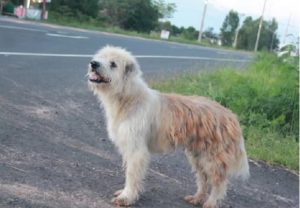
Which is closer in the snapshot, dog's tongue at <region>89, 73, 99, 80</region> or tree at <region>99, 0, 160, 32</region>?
dog's tongue at <region>89, 73, 99, 80</region>

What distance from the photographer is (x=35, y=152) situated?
6355 millimetres

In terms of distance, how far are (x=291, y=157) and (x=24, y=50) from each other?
851cm

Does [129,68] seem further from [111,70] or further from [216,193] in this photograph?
[216,193]

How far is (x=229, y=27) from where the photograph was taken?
99125 millimetres

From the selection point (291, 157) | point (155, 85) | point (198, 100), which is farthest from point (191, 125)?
point (155, 85)

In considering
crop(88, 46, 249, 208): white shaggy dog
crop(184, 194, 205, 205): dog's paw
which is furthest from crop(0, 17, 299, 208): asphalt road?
crop(88, 46, 249, 208): white shaggy dog

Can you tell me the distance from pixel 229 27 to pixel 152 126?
9547 centimetres

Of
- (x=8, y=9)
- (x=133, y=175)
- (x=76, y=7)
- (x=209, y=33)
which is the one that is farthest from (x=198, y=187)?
(x=209, y=33)

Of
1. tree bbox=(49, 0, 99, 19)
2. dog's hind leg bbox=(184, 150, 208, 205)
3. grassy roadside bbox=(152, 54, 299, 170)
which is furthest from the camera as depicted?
tree bbox=(49, 0, 99, 19)

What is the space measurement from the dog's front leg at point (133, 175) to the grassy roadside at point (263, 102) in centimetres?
337

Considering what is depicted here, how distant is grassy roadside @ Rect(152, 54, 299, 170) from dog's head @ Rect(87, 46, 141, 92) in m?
3.63

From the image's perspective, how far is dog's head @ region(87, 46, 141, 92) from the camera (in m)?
5.31

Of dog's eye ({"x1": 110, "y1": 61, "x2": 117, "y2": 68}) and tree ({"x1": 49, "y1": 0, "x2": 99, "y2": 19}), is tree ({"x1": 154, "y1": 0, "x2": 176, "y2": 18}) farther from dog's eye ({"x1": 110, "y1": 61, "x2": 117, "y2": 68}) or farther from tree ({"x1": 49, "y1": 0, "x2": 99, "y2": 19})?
dog's eye ({"x1": 110, "y1": 61, "x2": 117, "y2": 68})

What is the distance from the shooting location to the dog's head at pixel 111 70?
5309 millimetres
